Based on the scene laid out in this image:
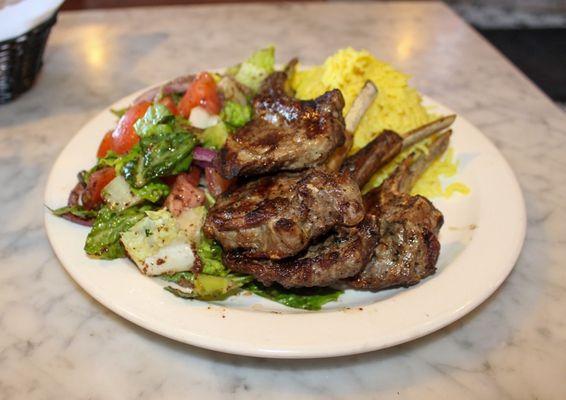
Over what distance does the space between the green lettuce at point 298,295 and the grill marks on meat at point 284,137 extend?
0.54m

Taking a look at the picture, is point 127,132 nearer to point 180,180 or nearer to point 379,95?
point 180,180

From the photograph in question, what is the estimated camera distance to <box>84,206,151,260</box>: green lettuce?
238 cm

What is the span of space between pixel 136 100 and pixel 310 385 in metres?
2.11

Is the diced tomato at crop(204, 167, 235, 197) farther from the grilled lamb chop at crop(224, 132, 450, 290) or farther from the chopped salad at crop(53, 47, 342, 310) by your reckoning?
the grilled lamb chop at crop(224, 132, 450, 290)

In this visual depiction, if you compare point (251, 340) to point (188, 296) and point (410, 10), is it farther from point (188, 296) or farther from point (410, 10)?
point (410, 10)

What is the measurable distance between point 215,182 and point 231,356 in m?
0.94

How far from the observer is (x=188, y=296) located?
7.30ft

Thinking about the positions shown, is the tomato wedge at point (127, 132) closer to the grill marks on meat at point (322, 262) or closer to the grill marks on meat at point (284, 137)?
the grill marks on meat at point (284, 137)

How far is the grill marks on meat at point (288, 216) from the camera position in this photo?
2.27 metres

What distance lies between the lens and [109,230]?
2477 mm

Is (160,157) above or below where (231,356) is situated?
above

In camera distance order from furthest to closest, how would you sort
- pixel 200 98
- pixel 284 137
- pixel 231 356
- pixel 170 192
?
pixel 200 98, pixel 170 192, pixel 284 137, pixel 231 356

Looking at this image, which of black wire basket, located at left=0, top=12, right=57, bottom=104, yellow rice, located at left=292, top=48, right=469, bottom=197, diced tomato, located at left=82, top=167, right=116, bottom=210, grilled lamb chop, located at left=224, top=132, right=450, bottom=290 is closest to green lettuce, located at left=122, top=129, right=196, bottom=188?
diced tomato, located at left=82, top=167, right=116, bottom=210

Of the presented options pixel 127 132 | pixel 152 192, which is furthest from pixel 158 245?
pixel 127 132
